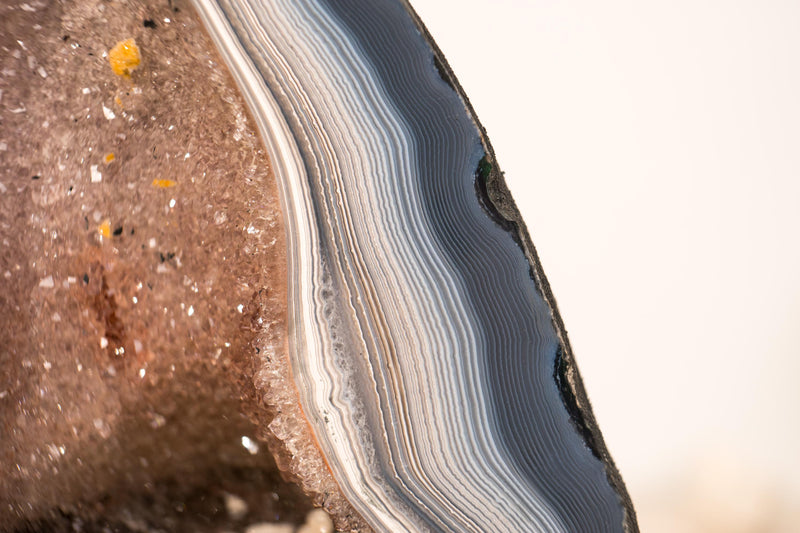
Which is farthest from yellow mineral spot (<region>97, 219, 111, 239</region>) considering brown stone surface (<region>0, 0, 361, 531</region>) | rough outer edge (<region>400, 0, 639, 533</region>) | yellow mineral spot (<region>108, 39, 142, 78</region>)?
rough outer edge (<region>400, 0, 639, 533</region>)

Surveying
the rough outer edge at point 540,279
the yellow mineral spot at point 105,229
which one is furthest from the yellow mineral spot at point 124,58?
the rough outer edge at point 540,279

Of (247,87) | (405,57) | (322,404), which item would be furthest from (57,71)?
(322,404)

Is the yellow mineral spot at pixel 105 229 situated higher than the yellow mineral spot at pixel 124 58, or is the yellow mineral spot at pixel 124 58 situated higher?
the yellow mineral spot at pixel 124 58

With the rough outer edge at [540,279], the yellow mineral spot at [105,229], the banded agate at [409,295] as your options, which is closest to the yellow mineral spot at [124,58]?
the banded agate at [409,295]

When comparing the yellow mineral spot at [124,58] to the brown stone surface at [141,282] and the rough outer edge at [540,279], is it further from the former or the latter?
the rough outer edge at [540,279]

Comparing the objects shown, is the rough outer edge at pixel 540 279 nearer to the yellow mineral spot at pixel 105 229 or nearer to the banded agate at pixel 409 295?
the banded agate at pixel 409 295

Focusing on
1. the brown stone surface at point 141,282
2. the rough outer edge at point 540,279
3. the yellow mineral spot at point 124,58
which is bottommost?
the brown stone surface at point 141,282

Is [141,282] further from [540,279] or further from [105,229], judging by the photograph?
[540,279]
